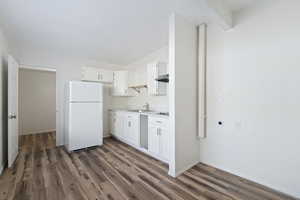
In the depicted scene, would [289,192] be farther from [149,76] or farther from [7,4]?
[7,4]

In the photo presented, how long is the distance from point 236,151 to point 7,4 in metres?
4.26

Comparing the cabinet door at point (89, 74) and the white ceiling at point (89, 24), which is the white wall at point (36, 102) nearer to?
the cabinet door at point (89, 74)

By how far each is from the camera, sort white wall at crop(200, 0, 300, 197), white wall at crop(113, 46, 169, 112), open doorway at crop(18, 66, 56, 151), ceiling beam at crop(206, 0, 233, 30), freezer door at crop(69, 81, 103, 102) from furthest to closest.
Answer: open doorway at crop(18, 66, 56, 151) → white wall at crop(113, 46, 169, 112) → freezer door at crop(69, 81, 103, 102) → ceiling beam at crop(206, 0, 233, 30) → white wall at crop(200, 0, 300, 197)

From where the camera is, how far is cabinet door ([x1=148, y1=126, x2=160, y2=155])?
116 inches

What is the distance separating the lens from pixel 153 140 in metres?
3.03

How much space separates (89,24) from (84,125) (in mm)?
2315

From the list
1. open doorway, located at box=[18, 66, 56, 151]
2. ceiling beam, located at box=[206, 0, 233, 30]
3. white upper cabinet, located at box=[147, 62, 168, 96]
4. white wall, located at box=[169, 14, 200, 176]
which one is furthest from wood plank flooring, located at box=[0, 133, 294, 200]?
ceiling beam, located at box=[206, 0, 233, 30]

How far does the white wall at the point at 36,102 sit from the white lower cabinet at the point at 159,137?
14.8ft

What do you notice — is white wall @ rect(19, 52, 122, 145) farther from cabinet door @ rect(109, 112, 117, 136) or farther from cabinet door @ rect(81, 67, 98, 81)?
cabinet door @ rect(109, 112, 117, 136)

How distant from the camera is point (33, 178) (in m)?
2.26

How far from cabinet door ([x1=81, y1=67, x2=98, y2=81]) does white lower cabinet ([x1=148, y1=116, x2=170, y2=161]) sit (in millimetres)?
2319

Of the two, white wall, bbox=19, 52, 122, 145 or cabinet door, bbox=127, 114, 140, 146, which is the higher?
white wall, bbox=19, 52, 122, 145

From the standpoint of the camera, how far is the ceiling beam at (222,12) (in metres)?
1.99

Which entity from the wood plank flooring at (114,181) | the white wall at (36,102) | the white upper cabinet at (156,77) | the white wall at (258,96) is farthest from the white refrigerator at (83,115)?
the white wall at (258,96)
